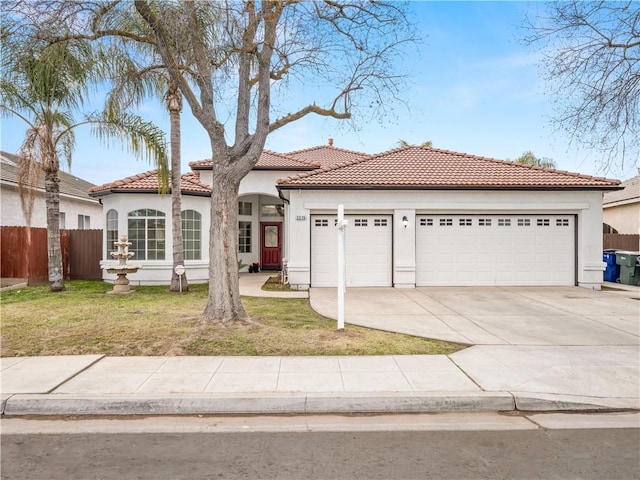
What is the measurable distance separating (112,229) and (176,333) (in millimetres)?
9950

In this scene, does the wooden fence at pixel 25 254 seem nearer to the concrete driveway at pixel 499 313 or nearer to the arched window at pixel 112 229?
the arched window at pixel 112 229

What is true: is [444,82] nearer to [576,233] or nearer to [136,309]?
[576,233]

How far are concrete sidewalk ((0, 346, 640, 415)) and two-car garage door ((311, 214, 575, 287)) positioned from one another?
25.4 ft

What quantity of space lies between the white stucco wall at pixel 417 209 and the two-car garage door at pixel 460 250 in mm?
301

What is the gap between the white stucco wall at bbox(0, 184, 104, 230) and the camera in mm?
17922

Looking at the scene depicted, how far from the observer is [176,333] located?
785 cm

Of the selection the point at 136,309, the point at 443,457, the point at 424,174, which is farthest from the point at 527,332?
the point at 136,309

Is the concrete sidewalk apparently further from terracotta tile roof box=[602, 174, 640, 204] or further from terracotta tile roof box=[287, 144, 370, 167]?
terracotta tile roof box=[602, 174, 640, 204]

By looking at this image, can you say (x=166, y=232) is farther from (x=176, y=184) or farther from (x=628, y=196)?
(x=628, y=196)

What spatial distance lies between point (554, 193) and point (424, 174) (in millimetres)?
4394

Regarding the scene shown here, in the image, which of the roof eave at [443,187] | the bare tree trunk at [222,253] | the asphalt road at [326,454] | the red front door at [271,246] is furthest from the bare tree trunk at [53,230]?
the asphalt road at [326,454]

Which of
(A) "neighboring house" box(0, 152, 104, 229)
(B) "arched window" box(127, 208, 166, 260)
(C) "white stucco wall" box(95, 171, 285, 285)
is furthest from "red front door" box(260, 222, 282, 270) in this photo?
(A) "neighboring house" box(0, 152, 104, 229)

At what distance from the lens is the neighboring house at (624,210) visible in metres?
22.0

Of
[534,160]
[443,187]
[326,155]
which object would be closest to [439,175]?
[443,187]
